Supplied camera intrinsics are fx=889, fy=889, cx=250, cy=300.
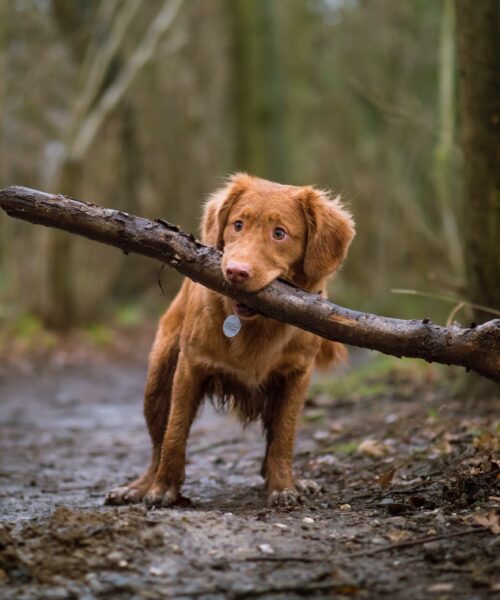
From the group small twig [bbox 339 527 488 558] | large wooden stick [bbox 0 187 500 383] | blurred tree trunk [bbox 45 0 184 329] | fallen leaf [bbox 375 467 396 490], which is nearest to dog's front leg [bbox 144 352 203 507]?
large wooden stick [bbox 0 187 500 383]

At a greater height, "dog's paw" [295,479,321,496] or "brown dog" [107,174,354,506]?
"brown dog" [107,174,354,506]

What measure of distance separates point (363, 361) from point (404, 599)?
11.7m

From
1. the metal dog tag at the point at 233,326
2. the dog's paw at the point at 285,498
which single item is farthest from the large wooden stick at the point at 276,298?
the dog's paw at the point at 285,498

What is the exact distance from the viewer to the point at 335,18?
25531 mm

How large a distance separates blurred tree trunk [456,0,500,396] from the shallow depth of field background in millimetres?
834

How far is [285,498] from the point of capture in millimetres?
5191

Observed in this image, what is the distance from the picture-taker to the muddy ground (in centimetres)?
337

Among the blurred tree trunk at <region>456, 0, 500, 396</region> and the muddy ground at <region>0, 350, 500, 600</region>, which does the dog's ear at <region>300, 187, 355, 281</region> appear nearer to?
the muddy ground at <region>0, 350, 500, 600</region>

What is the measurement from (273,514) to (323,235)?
5.21 feet

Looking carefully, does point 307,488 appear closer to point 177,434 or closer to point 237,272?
point 177,434

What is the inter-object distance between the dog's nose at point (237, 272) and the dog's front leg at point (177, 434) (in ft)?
3.28

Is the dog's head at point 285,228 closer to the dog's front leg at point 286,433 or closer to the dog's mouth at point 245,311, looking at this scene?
the dog's mouth at point 245,311

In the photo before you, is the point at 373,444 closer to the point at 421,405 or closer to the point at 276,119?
the point at 421,405

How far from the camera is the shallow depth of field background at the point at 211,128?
52.3 ft
